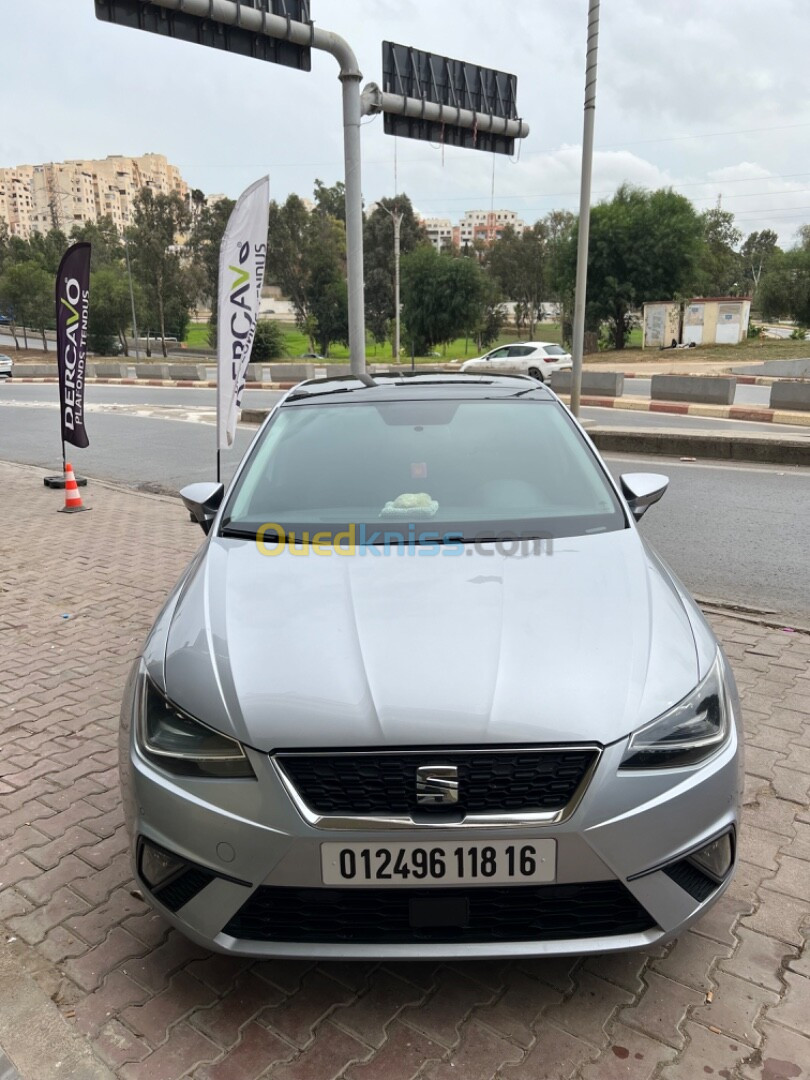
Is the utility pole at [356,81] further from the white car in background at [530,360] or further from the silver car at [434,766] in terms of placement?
the white car in background at [530,360]

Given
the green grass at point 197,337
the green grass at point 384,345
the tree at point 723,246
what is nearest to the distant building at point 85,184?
the green grass at point 197,337

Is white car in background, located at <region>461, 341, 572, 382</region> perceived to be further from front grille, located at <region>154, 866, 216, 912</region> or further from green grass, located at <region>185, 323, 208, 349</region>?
green grass, located at <region>185, 323, 208, 349</region>

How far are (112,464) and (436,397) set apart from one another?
9.45 meters

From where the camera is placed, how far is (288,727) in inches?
77.4

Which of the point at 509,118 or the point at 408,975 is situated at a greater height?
the point at 509,118

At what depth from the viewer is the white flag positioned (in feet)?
26.3

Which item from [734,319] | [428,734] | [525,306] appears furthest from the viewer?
[525,306]

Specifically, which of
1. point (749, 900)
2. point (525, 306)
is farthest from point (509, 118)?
point (525, 306)

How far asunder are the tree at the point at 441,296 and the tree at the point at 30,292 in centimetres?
2537

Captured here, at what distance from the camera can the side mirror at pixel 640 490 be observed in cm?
350

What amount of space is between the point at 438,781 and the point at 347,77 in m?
10.9

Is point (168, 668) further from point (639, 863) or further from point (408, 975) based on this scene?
point (639, 863)

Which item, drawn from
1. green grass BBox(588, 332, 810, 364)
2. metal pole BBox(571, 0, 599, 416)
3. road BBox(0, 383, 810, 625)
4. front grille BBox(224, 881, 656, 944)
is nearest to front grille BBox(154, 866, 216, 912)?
front grille BBox(224, 881, 656, 944)

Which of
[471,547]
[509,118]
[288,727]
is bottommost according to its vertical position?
[288,727]
